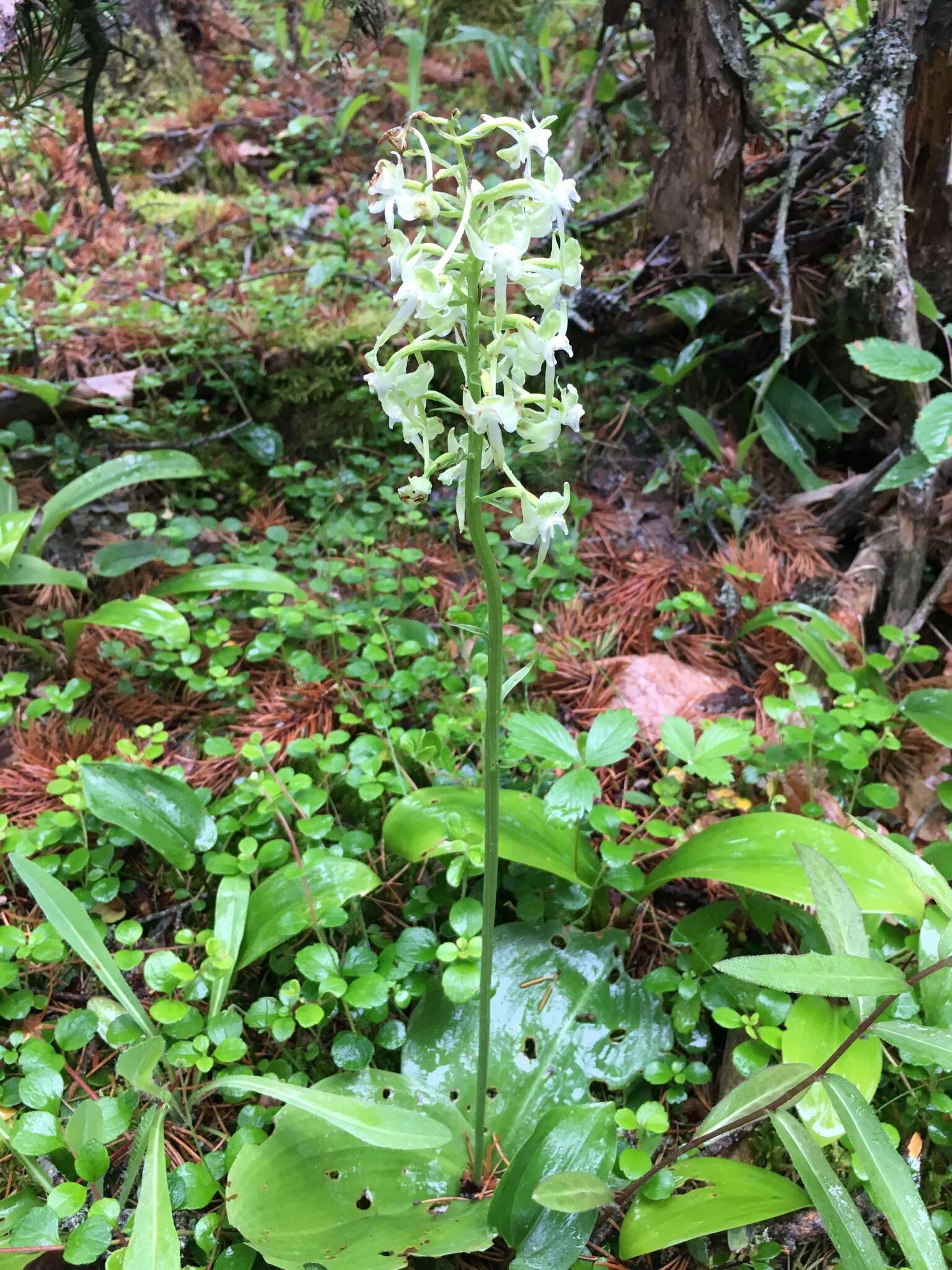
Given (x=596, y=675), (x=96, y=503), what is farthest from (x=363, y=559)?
(x=96, y=503)

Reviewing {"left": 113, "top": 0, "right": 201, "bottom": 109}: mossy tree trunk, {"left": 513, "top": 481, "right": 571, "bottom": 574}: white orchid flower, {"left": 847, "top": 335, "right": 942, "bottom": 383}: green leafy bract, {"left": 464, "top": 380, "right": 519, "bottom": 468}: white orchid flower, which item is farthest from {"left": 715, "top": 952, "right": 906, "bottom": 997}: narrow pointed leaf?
{"left": 113, "top": 0, "right": 201, "bottom": 109}: mossy tree trunk

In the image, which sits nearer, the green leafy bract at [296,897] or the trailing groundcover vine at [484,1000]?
the trailing groundcover vine at [484,1000]

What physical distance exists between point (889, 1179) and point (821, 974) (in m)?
0.31

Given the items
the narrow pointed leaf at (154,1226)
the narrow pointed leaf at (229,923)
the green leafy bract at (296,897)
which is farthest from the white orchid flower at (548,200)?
the narrow pointed leaf at (154,1226)

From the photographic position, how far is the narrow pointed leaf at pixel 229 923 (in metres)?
1.62

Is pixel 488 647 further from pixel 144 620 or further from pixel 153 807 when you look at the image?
pixel 144 620

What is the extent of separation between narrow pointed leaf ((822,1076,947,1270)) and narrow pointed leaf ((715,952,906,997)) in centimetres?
19

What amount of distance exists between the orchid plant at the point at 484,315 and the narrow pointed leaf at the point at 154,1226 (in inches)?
36.1

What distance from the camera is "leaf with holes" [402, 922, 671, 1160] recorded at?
61.6 inches

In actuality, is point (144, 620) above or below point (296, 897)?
above

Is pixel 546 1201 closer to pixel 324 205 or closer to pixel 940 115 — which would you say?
pixel 940 115

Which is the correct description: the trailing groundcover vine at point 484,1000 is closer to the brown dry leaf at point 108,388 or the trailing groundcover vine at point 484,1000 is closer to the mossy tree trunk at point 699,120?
the mossy tree trunk at point 699,120

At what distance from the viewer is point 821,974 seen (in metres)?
1.03

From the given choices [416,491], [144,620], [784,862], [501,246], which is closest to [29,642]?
[144,620]
